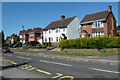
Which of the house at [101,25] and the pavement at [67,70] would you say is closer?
the pavement at [67,70]

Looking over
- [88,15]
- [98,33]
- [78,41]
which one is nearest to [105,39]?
[78,41]

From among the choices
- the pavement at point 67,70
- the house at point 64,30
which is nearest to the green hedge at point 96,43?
the pavement at point 67,70

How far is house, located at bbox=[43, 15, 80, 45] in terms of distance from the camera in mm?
40634

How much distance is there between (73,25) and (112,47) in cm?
2312

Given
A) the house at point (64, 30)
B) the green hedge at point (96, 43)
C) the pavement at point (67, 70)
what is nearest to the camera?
the pavement at point (67, 70)

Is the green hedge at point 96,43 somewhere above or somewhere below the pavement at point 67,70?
above

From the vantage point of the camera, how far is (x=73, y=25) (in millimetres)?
42031

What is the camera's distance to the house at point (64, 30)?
40634 mm

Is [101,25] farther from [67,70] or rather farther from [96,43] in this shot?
[67,70]

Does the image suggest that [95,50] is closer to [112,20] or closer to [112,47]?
[112,47]

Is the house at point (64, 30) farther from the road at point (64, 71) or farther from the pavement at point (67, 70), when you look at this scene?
the road at point (64, 71)

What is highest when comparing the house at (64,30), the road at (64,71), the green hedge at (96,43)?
the house at (64,30)

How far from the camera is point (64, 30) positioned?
40.9 m

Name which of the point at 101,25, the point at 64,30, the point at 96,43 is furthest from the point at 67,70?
the point at 64,30
